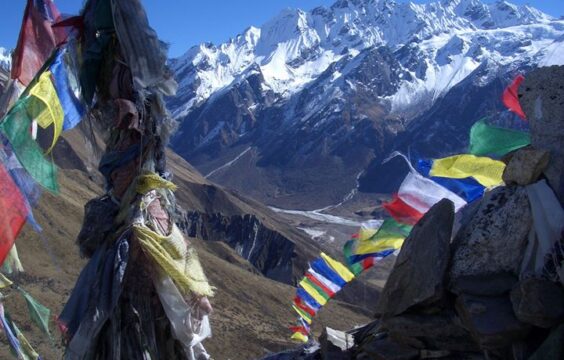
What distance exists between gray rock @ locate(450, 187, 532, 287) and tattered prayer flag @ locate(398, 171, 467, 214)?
10.6ft

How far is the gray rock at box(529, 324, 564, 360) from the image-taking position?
10.4 ft

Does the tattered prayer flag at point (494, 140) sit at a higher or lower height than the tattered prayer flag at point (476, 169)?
higher

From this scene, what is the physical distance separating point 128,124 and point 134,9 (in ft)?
2.49

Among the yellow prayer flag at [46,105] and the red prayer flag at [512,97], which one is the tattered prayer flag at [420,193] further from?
the yellow prayer flag at [46,105]

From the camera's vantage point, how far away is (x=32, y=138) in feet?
15.7

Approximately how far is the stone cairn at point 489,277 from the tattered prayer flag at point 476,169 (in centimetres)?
221

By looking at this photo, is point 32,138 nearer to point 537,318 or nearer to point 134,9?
point 134,9

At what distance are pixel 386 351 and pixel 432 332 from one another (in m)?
0.35

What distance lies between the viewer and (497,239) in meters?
3.85

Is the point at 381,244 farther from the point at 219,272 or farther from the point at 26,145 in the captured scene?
the point at 219,272

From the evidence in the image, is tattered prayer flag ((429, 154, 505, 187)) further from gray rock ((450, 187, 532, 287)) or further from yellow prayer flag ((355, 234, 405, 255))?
gray rock ((450, 187, 532, 287))

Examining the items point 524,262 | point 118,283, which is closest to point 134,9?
point 118,283

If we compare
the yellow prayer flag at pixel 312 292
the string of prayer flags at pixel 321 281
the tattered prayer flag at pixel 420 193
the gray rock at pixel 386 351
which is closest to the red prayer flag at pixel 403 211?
the tattered prayer flag at pixel 420 193

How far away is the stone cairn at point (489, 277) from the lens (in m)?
3.41
